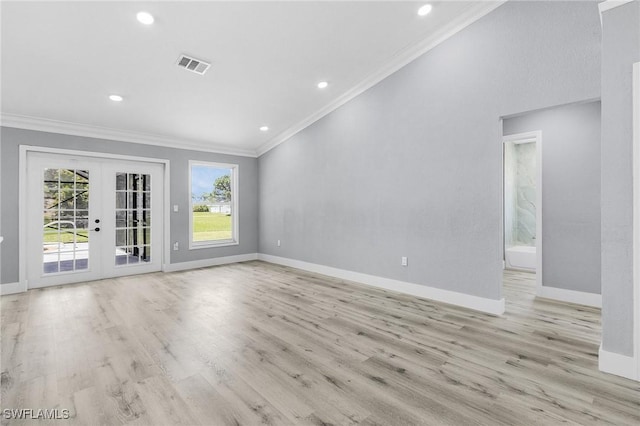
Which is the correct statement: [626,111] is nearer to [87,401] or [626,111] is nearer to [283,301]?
[283,301]

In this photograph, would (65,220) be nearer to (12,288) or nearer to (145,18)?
(12,288)

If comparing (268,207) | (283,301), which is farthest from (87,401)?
(268,207)

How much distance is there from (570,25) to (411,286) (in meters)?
3.27

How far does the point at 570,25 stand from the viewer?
2.76 metres

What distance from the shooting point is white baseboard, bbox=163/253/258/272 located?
569 cm

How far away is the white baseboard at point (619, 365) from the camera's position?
1969mm

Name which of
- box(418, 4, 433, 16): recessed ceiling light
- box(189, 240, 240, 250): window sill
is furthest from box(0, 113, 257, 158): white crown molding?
box(418, 4, 433, 16): recessed ceiling light

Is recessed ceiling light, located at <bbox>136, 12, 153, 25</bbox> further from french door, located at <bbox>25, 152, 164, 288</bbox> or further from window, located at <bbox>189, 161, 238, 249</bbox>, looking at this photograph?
window, located at <bbox>189, 161, 238, 249</bbox>

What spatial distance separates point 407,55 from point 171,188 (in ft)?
15.8

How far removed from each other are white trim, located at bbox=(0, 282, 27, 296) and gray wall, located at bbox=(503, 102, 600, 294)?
7.45 m

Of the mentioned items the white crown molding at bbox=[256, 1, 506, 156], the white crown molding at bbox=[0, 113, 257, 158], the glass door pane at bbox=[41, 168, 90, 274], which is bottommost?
the glass door pane at bbox=[41, 168, 90, 274]

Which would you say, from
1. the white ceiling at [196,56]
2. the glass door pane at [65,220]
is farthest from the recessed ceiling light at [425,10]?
the glass door pane at [65,220]

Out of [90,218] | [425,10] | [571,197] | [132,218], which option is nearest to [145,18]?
[425,10]

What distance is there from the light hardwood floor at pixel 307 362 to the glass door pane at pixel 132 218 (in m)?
1.58
